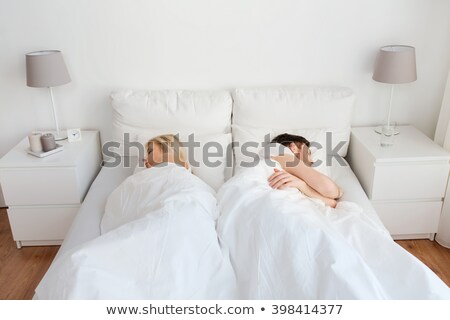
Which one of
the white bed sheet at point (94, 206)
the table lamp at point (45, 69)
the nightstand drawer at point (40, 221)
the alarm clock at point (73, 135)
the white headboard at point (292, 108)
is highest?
the table lamp at point (45, 69)

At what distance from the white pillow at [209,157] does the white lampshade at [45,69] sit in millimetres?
582

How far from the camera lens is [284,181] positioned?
220 cm

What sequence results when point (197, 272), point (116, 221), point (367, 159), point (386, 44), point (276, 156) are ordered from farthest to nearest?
1. point (386, 44)
2. point (367, 159)
3. point (276, 156)
4. point (116, 221)
5. point (197, 272)

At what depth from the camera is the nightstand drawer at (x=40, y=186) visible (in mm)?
2535

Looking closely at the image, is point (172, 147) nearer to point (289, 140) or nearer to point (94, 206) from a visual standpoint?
point (94, 206)

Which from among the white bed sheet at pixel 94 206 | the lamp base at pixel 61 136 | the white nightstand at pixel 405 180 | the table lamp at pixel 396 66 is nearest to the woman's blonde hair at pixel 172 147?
the white bed sheet at pixel 94 206

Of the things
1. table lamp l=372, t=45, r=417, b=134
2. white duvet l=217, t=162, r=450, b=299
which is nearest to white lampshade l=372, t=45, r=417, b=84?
table lamp l=372, t=45, r=417, b=134

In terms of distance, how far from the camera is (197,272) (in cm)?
171

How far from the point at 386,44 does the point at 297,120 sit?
73cm

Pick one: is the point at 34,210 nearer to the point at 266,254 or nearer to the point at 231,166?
the point at 231,166

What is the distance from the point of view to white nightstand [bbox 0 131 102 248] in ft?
8.31

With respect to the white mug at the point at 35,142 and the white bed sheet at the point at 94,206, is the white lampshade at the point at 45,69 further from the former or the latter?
the white bed sheet at the point at 94,206

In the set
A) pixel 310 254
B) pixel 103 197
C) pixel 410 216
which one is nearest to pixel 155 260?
pixel 310 254
